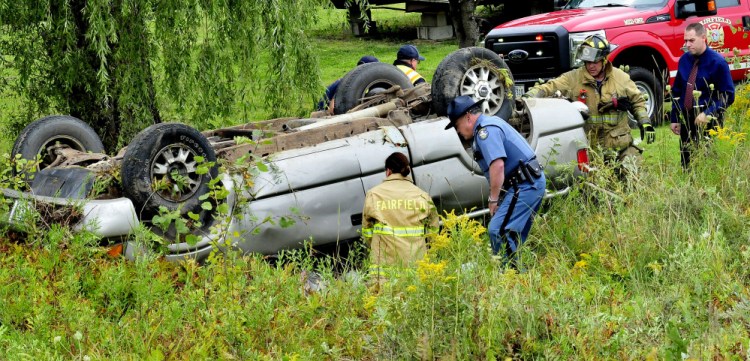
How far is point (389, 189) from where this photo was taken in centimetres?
646

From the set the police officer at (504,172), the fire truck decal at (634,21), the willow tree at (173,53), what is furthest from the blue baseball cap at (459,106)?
the fire truck decal at (634,21)

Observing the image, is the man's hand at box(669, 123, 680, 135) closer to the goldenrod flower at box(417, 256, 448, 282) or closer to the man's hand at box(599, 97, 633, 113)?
the man's hand at box(599, 97, 633, 113)

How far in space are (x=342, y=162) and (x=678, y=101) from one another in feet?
12.4

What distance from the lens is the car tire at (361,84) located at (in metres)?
8.22

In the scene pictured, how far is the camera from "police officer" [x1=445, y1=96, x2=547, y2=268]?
260 inches

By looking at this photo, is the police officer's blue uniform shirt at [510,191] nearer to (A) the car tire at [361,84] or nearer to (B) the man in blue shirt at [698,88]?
(A) the car tire at [361,84]

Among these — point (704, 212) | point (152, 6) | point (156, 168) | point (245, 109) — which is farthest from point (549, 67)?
point (156, 168)

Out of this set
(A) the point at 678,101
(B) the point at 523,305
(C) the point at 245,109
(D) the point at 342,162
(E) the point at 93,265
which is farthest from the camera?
(C) the point at 245,109

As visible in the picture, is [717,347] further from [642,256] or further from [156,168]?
[156,168]

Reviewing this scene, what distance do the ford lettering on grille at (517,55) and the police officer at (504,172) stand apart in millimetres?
5988

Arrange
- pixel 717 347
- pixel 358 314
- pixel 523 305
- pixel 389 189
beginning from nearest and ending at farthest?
pixel 717 347, pixel 523 305, pixel 358 314, pixel 389 189

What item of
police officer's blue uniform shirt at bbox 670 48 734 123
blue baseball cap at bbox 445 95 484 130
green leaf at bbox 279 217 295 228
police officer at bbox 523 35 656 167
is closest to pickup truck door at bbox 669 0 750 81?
police officer's blue uniform shirt at bbox 670 48 734 123

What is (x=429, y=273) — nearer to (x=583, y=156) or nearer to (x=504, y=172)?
(x=504, y=172)

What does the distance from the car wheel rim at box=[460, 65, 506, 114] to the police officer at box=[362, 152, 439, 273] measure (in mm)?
1709
